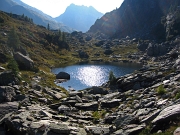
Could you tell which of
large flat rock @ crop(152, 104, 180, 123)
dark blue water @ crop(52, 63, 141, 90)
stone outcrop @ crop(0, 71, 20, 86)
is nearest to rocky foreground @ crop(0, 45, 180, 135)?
large flat rock @ crop(152, 104, 180, 123)

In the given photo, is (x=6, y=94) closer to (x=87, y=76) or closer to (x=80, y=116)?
(x=80, y=116)

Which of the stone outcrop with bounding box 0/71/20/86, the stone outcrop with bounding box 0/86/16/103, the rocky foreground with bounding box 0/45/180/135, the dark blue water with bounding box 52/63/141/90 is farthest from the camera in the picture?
the dark blue water with bounding box 52/63/141/90

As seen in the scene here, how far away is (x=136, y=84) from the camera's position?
55.6 meters

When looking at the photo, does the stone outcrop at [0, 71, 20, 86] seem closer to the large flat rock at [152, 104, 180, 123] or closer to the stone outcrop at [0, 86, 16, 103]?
A: the stone outcrop at [0, 86, 16, 103]

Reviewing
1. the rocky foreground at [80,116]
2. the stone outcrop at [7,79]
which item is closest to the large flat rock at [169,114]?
the rocky foreground at [80,116]

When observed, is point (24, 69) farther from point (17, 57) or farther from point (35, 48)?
point (35, 48)

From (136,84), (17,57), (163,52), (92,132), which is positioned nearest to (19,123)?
(92,132)

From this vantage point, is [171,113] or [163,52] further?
[163,52]

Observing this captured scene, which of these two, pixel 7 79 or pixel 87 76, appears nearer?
pixel 7 79

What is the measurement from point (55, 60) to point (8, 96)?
133 metres

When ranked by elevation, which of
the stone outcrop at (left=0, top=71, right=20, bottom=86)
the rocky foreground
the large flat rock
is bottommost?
the rocky foreground

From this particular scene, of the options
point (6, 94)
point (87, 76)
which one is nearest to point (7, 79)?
point (6, 94)

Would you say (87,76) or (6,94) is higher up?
(87,76)

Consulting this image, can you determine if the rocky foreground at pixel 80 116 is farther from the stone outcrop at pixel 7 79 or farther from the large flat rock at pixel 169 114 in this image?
the stone outcrop at pixel 7 79
